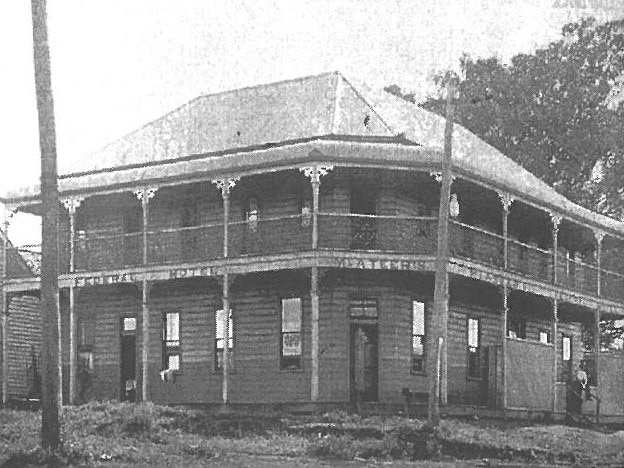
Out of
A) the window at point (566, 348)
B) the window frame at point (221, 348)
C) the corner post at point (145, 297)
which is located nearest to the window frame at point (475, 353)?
the window frame at point (221, 348)

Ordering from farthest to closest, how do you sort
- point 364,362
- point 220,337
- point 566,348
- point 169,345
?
point 566,348 → point 169,345 → point 220,337 → point 364,362

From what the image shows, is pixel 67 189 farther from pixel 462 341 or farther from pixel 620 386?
pixel 620 386

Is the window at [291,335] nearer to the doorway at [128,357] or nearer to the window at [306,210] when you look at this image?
the window at [306,210]

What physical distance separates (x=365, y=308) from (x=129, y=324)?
25.9 ft

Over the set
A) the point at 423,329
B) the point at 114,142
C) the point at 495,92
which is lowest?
the point at 423,329

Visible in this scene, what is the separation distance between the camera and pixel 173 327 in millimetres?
32844

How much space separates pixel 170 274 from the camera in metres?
30.5

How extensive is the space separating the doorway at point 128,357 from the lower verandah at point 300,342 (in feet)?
0.10

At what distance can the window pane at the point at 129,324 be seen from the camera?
3381 centimetres

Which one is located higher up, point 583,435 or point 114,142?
point 114,142

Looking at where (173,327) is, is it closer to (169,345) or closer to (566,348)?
(169,345)

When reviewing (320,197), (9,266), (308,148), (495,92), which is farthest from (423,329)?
(495,92)

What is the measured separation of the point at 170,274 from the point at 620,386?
54.2ft

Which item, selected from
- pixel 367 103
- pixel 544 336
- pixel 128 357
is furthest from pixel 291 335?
pixel 544 336
